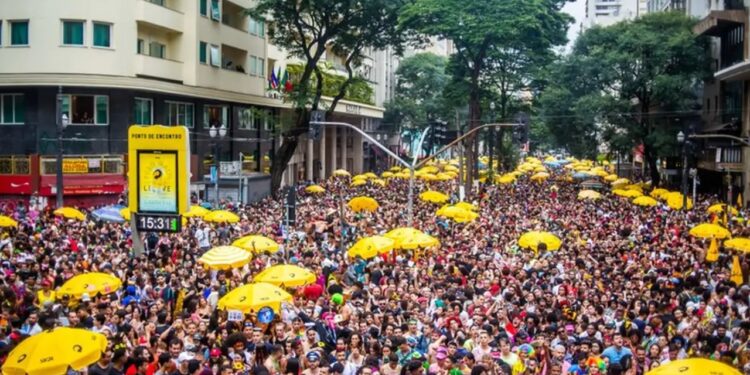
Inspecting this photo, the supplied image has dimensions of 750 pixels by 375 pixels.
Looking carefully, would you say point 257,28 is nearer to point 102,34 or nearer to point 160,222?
point 102,34

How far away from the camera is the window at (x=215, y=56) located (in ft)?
155

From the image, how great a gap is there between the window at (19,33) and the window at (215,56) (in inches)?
405

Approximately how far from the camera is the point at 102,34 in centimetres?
4000

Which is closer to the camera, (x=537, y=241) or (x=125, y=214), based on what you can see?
(x=537, y=241)

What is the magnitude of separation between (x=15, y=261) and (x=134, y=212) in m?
2.97

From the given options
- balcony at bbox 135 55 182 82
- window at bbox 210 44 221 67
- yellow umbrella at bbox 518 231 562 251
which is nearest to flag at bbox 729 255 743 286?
yellow umbrella at bbox 518 231 562 251

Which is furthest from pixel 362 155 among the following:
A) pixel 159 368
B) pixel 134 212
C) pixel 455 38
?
pixel 159 368

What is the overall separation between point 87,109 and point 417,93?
61.1 meters

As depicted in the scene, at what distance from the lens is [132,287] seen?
17078 millimetres

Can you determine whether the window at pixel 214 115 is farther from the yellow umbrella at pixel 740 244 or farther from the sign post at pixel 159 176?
the yellow umbrella at pixel 740 244

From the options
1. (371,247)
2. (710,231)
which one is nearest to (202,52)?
(371,247)

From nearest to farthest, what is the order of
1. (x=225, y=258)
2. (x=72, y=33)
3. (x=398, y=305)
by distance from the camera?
(x=398, y=305) < (x=225, y=258) < (x=72, y=33)

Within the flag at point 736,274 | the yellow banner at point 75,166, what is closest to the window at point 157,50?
the yellow banner at point 75,166

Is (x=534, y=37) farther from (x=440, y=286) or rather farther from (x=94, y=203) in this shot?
(x=440, y=286)
